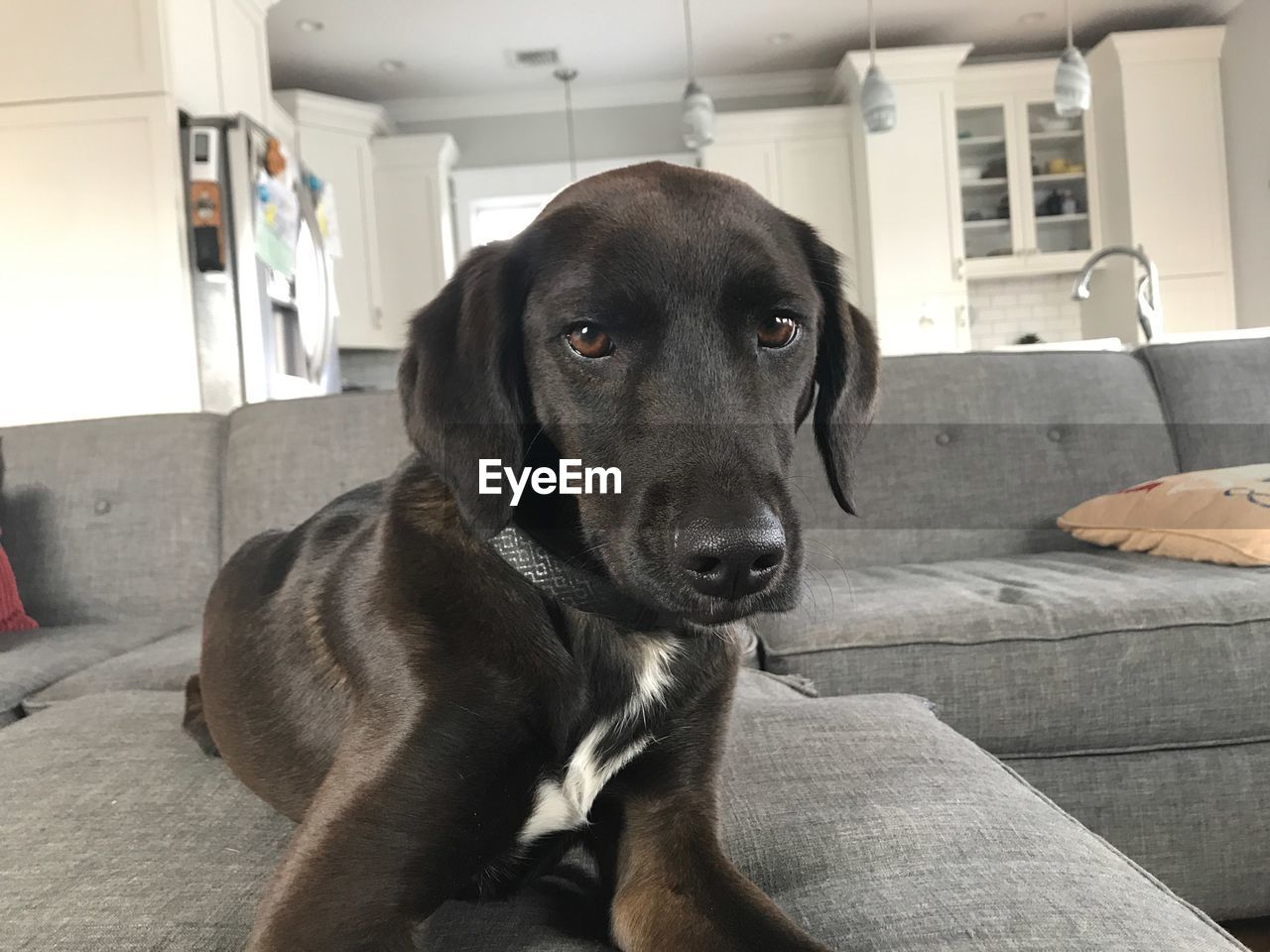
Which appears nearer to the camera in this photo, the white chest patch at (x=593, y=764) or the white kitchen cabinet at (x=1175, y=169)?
the white chest patch at (x=593, y=764)

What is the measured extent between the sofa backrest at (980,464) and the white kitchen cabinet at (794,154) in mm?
4451

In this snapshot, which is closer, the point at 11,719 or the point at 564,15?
the point at 11,719

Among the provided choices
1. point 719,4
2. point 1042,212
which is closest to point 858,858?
point 719,4

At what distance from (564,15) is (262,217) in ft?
9.21

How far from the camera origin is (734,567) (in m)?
0.70

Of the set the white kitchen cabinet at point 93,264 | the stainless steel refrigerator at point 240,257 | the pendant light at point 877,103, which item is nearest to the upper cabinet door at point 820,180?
the pendant light at point 877,103

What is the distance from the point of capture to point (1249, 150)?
5.99 meters

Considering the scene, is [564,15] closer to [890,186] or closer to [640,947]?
[890,186]

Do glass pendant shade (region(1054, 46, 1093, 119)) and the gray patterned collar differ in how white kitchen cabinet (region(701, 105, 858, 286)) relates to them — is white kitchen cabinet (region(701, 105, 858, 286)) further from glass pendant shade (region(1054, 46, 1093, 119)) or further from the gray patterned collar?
the gray patterned collar

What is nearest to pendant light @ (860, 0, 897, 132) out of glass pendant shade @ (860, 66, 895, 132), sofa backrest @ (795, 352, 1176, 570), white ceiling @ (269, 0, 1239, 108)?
glass pendant shade @ (860, 66, 895, 132)

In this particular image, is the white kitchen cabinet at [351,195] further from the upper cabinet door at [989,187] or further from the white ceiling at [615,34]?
the upper cabinet door at [989,187]

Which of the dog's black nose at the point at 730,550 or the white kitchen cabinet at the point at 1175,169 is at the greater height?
the white kitchen cabinet at the point at 1175,169

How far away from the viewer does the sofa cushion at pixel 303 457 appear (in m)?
2.20

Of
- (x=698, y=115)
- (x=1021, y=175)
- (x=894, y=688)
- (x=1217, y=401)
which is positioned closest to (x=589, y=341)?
(x=894, y=688)
